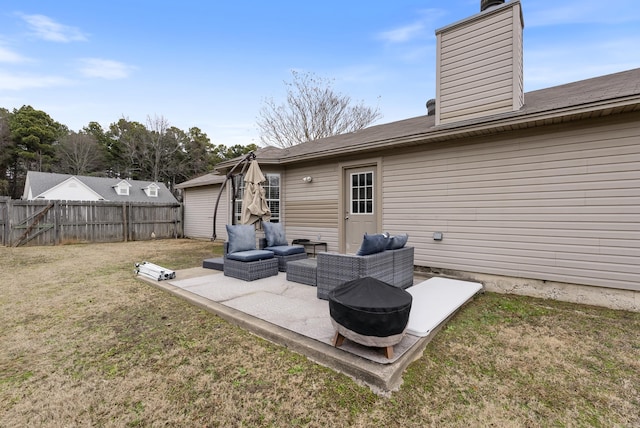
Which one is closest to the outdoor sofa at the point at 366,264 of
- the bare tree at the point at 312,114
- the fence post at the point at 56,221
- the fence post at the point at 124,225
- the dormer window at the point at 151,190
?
the fence post at the point at 124,225

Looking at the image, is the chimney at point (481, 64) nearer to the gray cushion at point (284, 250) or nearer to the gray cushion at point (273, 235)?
the gray cushion at point (284, 250)

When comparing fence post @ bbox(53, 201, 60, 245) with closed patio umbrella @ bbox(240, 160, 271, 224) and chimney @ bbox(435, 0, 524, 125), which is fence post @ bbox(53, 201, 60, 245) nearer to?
closed patio umbrella @ bbox(240, 160, 271, 224)

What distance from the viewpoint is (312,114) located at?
1734cm

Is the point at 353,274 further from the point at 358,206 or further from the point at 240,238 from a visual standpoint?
the point at 358,206

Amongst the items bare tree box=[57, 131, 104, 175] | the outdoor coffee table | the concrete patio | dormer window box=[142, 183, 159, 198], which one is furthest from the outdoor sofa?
bare tree box=[57, 131, 104, 175]

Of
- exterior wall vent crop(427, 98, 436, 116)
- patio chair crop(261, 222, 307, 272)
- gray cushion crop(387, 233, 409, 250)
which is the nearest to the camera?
gray cushion crop(387, 233, 409, 250)

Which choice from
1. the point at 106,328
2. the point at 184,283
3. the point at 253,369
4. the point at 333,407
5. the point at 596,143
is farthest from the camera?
the point at 184,283

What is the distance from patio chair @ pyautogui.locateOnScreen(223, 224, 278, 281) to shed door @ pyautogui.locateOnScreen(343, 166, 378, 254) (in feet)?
6.92

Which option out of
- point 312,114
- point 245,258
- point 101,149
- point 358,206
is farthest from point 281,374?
point 101,149

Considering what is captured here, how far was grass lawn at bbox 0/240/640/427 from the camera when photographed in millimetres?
1771

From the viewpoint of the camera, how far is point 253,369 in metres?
2.29

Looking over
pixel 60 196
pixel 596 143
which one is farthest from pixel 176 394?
pixel 60 196

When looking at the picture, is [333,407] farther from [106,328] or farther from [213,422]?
[106,328]

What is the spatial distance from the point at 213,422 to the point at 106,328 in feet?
7.19
